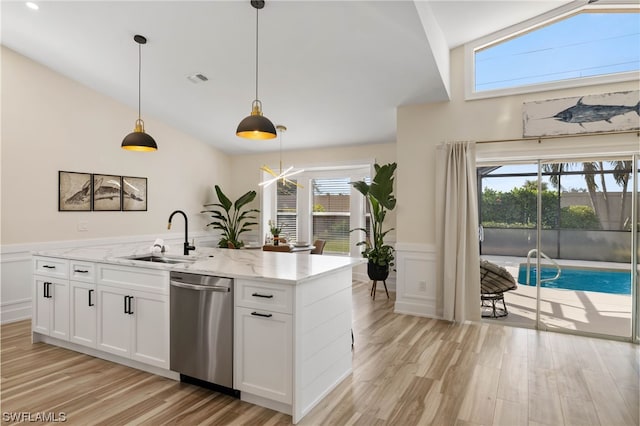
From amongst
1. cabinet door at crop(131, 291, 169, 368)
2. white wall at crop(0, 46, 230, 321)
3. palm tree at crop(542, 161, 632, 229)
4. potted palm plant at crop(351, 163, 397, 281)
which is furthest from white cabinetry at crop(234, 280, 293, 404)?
white wall at crop(0, 46, 230, 321)

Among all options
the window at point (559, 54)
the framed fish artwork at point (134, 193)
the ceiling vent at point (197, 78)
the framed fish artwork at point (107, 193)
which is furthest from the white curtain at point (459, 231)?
the framed fish artwork at point (107, 193)

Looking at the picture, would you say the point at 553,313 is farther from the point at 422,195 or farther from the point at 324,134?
the point at 324,134

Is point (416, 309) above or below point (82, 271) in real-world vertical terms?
below

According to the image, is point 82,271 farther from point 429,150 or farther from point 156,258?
point 429,150

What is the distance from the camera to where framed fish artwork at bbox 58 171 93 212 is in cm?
490

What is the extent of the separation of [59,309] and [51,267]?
414 mm

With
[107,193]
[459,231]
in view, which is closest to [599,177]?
[459,231]

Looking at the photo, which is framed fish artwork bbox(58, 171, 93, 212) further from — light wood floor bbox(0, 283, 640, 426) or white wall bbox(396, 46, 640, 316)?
white wall bbox(396, 46, 640, 316)

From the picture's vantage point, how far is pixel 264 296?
2.42 m

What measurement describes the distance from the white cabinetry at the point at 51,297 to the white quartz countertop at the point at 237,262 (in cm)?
12

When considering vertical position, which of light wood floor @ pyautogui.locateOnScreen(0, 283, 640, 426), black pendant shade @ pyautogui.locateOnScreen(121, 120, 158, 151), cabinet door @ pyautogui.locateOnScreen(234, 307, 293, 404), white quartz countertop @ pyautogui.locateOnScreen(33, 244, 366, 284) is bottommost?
light wood floor @ pyautogui.locateOnScreen(0, 283, 640, 426)

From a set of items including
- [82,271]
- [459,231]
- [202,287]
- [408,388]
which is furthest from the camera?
[459,231]

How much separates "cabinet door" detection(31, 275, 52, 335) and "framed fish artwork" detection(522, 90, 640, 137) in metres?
5.40

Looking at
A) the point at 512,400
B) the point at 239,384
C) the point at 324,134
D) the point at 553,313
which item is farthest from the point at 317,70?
the point at 553,313
